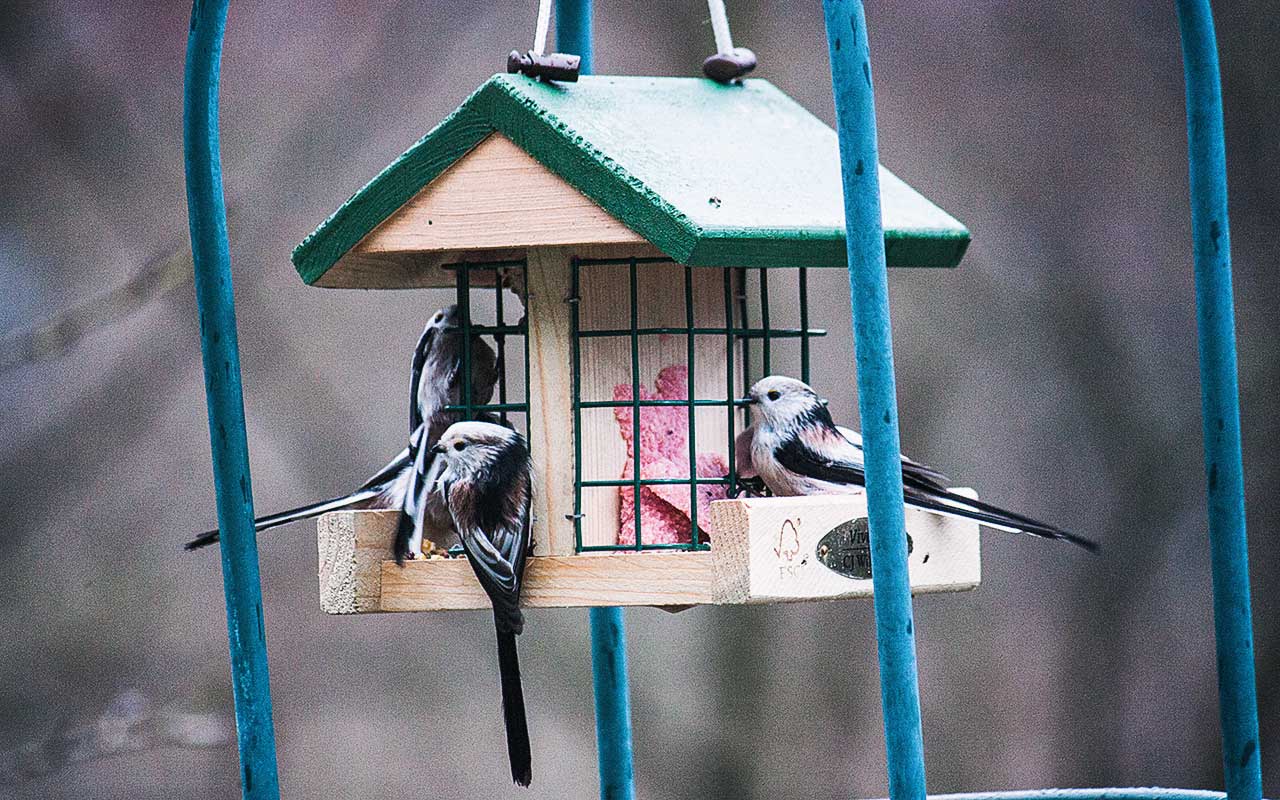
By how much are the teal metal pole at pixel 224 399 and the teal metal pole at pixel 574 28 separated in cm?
96

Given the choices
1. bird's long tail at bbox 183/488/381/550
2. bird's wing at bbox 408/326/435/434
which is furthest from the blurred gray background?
bird's long tail at bbox 183/488/381/550

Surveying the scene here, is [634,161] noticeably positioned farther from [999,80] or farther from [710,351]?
[999,80]

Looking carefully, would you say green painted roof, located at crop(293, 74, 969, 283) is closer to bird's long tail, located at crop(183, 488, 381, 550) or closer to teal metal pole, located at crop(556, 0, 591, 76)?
teal metal pole, located at crop(556, 0, 591, 76)

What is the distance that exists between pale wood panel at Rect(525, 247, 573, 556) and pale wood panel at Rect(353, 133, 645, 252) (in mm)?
193

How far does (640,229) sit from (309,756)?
159 inches

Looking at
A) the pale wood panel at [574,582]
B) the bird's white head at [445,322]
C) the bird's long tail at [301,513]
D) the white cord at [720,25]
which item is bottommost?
the pale wood panel at [574,582]

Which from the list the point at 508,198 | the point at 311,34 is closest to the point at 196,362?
the point at 311,34

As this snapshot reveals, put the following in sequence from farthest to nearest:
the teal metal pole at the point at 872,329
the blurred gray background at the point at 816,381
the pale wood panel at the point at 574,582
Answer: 1. the blurred gray background at the point at 816,381
2. the pale wood panel at the point at 574,582
3. the teal metal pole at the point at 872,329

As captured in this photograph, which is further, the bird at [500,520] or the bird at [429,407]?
the bird at [429,407]

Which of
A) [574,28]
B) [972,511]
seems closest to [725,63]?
[574,28]

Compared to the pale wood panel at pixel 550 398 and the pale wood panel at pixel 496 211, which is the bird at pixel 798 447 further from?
the pale wood panel at pixel 496 211

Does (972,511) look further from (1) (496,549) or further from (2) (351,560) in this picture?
(2) (351,560)

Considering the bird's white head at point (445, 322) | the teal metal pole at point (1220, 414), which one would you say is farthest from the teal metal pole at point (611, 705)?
the teal metal pole at point (1220, 414)

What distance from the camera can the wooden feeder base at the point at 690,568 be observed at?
2.53 meters
